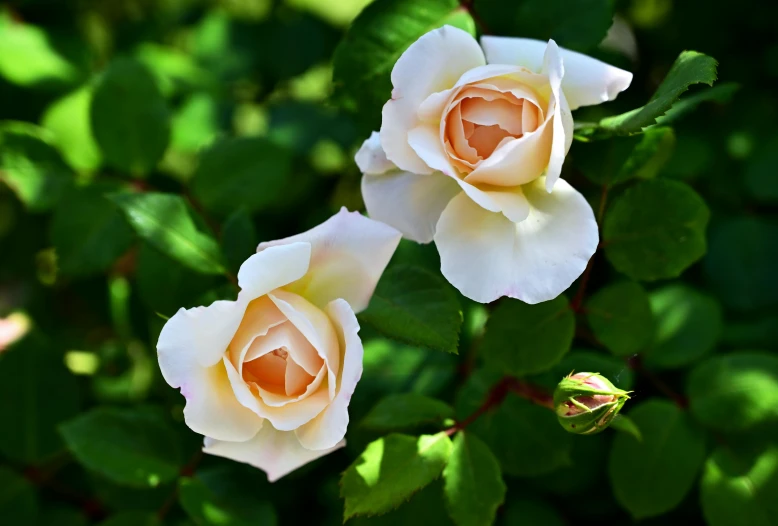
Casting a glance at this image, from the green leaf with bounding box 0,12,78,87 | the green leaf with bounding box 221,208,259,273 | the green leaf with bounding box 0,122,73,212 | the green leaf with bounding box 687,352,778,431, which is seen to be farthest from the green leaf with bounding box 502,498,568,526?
the green leaf with bounding box 0,12,78,87

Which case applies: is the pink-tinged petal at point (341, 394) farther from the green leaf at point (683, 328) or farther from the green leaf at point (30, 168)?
the green leaf at point (30, 168)

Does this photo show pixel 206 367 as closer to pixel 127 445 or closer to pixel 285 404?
pixel 285 404

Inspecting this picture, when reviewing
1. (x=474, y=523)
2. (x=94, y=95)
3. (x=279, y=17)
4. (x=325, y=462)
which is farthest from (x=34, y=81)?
(x=474, y=523)

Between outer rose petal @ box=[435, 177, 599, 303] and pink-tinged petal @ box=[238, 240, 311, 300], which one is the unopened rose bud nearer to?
outer rose petal @ box=[435, 177, 599, 303]

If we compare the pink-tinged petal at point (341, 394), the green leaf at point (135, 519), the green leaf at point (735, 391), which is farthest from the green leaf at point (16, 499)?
the green leaf at point (735, 391)

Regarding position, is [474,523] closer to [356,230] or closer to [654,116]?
[356,230]

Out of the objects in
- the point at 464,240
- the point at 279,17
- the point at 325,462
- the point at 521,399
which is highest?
the point at 464,240
